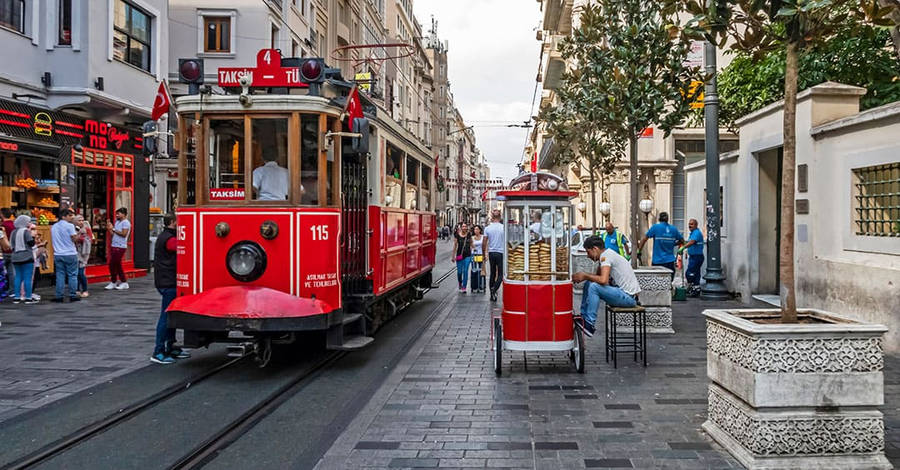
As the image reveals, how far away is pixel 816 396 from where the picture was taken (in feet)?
15.7

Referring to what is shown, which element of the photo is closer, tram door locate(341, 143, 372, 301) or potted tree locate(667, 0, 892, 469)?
potted tree locate(667, 0, 892, 469)

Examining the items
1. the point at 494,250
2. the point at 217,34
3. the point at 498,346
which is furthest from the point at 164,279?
the point at 217,34

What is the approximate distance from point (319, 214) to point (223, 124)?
1.47 meters

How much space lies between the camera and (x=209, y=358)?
29.4 ft

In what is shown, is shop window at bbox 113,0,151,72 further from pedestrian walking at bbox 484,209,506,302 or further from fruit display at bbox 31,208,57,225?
pedestrian walking at bbox 484,209,506,302

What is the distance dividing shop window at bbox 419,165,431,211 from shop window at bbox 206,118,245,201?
19.9 ft

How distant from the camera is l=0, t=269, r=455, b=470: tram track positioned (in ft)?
16.8

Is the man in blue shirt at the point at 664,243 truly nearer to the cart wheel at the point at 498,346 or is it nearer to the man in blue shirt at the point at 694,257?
the man in blue shirt at the point at 694,257

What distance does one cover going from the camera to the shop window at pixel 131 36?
1833cm

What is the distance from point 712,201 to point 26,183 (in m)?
14.5

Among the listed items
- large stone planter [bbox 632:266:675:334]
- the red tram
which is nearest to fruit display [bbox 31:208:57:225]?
the red tram

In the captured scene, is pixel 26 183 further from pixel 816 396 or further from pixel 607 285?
pixel 816 396

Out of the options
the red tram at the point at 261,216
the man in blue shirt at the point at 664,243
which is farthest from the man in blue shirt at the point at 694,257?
the red tram at the point at 261,216

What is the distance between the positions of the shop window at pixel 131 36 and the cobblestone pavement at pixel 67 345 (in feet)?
22.5
